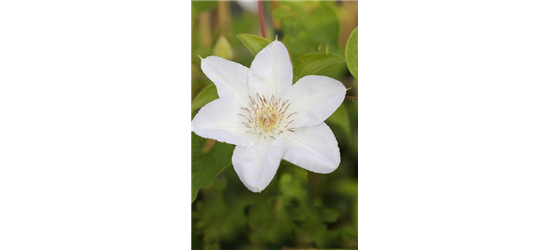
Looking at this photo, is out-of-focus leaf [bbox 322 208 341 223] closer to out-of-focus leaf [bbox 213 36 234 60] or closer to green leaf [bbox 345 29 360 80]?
green leaf [bbox 345 29 360 80]

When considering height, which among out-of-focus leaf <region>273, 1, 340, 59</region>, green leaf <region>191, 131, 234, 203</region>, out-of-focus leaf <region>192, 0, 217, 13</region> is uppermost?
out-of-focus leaf <region>192, 0, 217, 13</region>

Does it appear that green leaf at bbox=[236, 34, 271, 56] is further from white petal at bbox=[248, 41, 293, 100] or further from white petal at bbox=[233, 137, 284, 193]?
white petal at bbox=[233, 137, 284, 193]

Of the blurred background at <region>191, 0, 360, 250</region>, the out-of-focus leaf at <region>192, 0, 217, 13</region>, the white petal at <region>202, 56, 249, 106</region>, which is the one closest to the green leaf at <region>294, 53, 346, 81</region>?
the blurred background at <region>191, 0, 360, 250</region>

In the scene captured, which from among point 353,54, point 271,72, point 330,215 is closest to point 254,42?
point 271,72

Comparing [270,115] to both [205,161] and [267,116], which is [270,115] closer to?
[267,116]

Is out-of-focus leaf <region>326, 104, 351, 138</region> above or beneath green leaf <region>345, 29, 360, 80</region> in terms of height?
beneath

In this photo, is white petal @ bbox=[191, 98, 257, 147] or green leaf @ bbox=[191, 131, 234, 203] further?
green leaf @ bbox=[191, 131, 234, 203]

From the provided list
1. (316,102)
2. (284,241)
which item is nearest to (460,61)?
(316,102)
